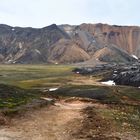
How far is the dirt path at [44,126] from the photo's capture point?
29.7 m

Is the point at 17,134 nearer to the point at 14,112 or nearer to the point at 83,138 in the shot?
the point at 83,138

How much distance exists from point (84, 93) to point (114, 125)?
32.9 m

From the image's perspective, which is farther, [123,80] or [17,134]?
[123,80]

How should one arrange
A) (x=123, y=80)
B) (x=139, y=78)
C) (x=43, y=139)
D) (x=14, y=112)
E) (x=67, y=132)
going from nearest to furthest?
Result: (x=43, y=139) → (x=67, y=132) → (x=14, y=112) → (x=139, y=78) → (x=123, y=80)

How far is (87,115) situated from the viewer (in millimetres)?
41125

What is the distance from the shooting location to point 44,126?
34062 millimetres

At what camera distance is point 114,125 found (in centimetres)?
3519

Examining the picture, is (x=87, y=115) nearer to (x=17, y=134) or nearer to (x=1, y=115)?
(x=1, y=115)

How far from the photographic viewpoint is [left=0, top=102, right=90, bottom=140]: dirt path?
97.3ft

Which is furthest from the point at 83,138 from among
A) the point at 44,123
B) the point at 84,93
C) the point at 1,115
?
the point at 84,93

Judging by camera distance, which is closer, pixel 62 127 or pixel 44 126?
pixel 62 127

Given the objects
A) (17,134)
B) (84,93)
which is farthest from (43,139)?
(84,93)

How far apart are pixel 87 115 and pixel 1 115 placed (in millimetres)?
9156

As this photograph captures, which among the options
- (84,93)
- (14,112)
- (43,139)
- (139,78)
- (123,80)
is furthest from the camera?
(123,80)
